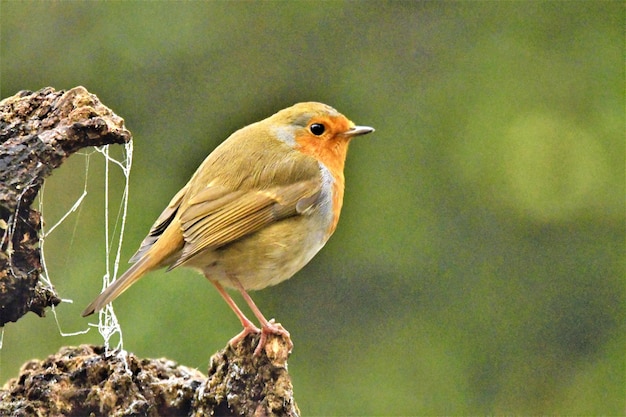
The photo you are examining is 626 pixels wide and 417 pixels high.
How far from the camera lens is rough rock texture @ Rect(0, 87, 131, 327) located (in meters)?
3.21

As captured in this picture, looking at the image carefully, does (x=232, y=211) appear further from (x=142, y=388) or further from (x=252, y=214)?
(x=142, y=388)

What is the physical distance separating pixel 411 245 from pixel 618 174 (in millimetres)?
1905

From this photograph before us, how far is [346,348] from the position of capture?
326 inches

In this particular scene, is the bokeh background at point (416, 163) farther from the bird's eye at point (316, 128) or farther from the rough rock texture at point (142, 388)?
the rough rock texture at point (142, 388)

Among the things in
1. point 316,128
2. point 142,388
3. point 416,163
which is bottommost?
point 416,163

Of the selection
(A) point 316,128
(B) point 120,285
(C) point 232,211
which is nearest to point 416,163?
(A) point 316,128

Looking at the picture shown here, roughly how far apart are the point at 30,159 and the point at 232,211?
1011 mm

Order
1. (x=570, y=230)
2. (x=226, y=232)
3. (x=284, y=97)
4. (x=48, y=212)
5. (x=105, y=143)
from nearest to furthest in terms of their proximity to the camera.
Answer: (x=105, y=143) → (x=226, y=232) → (x=48, y=212) → (x=284, y=97) → (x=570, y=230)

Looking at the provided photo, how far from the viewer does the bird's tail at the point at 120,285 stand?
3.38 meters

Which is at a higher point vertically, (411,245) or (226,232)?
(226,232)

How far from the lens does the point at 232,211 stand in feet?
13.3

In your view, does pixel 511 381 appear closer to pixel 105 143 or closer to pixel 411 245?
pixel 411 245

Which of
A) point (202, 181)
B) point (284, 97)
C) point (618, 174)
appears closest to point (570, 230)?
point (618, 174)

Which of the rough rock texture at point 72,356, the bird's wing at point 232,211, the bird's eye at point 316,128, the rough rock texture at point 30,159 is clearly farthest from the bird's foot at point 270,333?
the bird's eye at point 316,128
